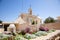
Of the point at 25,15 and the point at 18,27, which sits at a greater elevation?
the point at 25,15

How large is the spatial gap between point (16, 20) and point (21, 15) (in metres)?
1.71

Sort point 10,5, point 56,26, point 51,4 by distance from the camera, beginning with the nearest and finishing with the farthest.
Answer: point 10,5
point 51,4
point 56,26

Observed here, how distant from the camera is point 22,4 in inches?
699

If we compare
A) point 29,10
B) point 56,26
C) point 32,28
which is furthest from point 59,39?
point 29,10

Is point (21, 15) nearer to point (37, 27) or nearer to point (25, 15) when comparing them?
point (25, 15)

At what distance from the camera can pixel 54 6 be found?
18984mm

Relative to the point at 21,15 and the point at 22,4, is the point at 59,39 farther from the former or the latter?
the point at 21,15

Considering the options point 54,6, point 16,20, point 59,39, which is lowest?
point 59,39

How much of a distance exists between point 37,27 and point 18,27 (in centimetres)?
239

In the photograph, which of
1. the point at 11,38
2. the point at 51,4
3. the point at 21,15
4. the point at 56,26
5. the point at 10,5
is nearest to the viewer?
the point at 11,38

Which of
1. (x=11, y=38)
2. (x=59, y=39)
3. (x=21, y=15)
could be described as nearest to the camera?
(x=11, y=38)

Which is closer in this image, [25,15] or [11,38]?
[11,38]

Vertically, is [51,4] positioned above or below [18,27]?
above

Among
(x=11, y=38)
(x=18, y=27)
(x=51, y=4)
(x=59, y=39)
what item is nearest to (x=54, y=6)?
(x=51, y=4)
